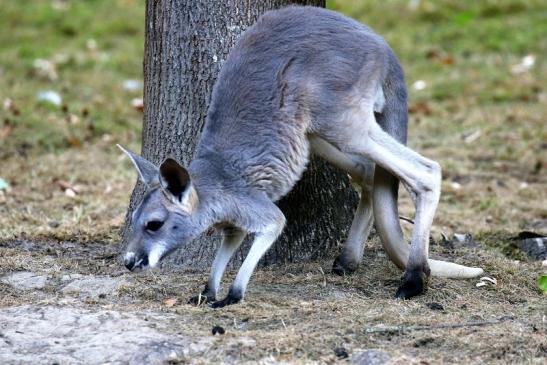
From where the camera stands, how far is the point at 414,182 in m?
5.04

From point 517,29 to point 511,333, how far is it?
8.20 m

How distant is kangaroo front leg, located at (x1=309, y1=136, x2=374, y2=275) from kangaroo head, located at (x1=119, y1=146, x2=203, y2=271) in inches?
35.4

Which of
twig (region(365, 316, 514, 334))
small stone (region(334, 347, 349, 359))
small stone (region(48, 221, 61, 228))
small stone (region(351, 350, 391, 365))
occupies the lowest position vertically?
small stone (region(48, 221, 61, 228))

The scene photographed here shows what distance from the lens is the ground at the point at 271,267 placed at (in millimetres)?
4324

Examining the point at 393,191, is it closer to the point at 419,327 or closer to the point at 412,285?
the point at 412,285

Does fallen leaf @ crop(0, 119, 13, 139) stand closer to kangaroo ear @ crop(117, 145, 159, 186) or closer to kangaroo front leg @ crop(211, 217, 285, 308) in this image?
kangaroo ear @ crop(117, 145, 159, 186)

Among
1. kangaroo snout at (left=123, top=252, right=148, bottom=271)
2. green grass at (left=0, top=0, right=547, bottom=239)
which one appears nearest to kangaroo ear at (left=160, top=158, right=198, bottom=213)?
kangaroo snout at (left=123, top=252, right=148, bottom=271)

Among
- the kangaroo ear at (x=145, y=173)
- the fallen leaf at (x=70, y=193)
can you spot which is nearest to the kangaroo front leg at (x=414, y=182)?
the kangaroo ear at (x=145, y=173)

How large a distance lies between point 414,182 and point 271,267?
1.11 metres

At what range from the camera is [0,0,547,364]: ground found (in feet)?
14.2

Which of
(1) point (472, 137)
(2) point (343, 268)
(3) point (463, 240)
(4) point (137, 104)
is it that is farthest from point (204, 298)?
(4) point (137, 104)

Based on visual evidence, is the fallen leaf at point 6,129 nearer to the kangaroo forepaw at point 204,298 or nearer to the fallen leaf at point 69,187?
the fallen leaf at point 69,187

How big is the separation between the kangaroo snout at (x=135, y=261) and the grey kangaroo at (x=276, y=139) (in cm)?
7

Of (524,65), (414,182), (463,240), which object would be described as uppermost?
(414,182)
